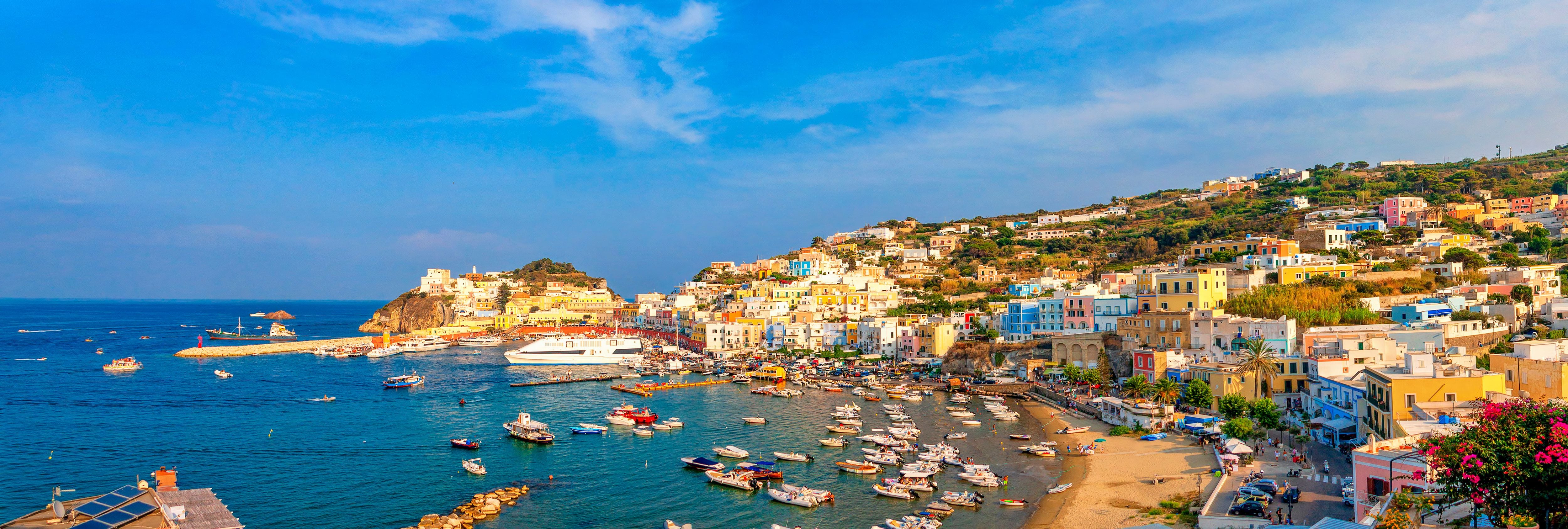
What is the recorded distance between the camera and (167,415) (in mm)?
40875

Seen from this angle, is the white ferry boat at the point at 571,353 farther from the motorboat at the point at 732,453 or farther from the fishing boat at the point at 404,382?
the motorboat at the point at 732,453

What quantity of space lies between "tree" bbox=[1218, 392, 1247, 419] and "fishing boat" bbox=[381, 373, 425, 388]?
4677 centimetres

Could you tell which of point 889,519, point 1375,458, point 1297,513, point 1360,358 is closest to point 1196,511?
point 1297,513

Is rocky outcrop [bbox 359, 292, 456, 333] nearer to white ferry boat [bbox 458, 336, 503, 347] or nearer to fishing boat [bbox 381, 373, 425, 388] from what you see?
white ferry boat [bbox 458, 336, 503, 347]

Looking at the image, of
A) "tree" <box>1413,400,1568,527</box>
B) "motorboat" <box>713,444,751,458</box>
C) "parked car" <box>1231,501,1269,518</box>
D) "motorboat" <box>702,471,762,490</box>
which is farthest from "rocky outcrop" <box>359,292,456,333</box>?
"tree" <box>1413,400,1568,527</box>

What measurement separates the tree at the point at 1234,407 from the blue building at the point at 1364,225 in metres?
42.8

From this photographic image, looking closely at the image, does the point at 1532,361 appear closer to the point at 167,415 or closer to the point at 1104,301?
the point at 1104,301

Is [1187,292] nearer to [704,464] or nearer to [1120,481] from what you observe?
[1120,481]

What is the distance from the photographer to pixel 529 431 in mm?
35438

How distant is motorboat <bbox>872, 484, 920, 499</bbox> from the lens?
25875 millimetres

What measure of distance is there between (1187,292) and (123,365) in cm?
7375

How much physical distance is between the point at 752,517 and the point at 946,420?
56.4 ft

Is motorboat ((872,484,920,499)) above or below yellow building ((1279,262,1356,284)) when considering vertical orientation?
below

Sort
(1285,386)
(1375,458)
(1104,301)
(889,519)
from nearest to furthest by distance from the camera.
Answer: (1375,458)
(889,519)
(1285,386)
(1104,301)
